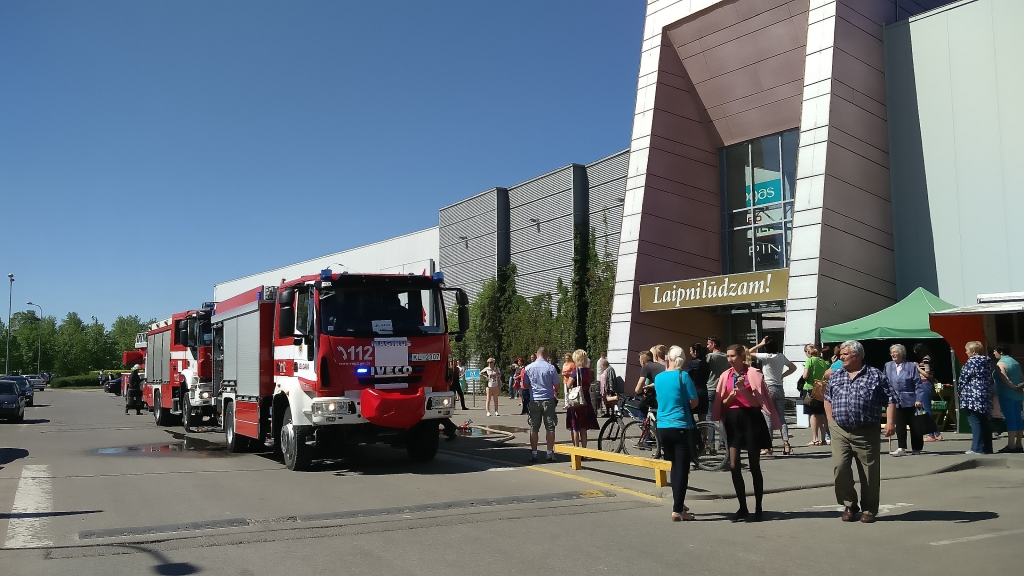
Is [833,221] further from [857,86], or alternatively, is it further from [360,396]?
[360,396]

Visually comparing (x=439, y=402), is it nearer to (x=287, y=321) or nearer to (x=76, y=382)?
(x=287, y=321)

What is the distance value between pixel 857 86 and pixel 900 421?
11500mm

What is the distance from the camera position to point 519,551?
689 centimetres

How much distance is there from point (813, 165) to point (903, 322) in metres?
5.29

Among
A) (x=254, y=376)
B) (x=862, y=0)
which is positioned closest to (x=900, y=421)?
(x=254, y=376)

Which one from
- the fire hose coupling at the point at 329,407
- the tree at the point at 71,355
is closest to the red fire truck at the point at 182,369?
the fire hose coupling at the point at 329,407

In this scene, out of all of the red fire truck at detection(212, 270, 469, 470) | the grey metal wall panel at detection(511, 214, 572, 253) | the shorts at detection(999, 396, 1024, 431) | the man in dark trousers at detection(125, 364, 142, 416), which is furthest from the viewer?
the grey metal wall panel at detection(511, 214, 572, 253)

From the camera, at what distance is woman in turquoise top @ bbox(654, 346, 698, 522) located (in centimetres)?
812

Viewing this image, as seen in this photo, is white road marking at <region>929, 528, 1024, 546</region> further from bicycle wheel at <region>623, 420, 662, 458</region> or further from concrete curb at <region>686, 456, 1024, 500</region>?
bicycle wheel at <region>623, 420, 662, 458</region>

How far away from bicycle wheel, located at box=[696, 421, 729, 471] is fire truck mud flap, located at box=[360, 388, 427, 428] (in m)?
4.10

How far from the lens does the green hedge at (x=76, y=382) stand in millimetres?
94562

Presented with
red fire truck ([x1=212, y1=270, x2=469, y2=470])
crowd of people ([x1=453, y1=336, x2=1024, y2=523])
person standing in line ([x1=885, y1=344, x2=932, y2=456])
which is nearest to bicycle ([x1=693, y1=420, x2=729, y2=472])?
crowd of people ([x1=453, y1=336, x2=1024, y2=523])

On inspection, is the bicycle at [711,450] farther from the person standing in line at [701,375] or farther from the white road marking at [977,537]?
the white road marking at [977,537]

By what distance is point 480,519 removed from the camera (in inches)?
331
